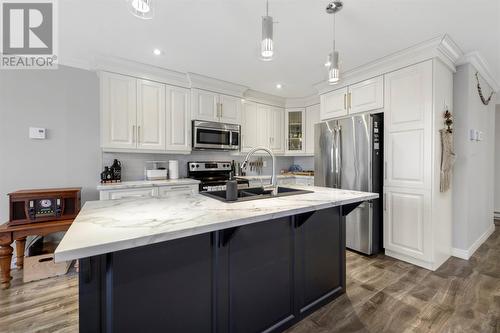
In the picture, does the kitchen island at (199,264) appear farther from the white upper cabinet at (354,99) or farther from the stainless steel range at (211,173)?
the stainless steel range at (211,173)

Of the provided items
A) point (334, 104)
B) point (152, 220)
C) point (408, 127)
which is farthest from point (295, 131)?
point (152, 220)

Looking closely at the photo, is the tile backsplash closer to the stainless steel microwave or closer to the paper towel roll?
the paper towel roll

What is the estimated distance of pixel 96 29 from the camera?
2.13m

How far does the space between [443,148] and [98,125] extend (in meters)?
4.23

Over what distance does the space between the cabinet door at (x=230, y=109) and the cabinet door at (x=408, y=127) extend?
85.7 inches

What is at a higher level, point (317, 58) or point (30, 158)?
point (317, 58)

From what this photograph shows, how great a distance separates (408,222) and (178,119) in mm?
3257

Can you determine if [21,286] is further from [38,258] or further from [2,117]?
[2,117]

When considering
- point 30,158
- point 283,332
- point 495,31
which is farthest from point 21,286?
point 495,31

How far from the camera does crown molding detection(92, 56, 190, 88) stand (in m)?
2.72

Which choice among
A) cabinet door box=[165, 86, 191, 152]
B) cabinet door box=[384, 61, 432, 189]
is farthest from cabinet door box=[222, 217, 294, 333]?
cabinet door box=[165, 86, 191, 152]

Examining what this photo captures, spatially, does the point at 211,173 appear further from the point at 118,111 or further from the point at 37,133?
the point at 37,133

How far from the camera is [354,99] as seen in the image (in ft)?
10.1

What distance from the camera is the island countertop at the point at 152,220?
0.78 meters
